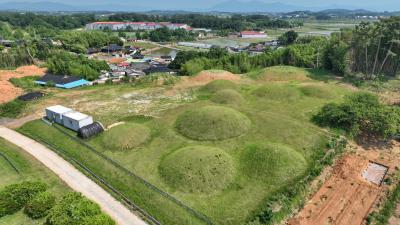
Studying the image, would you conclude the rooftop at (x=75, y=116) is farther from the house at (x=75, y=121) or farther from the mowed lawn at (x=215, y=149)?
the mowed lawn at (x=215, y=149)

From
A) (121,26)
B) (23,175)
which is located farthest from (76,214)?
(121,26)

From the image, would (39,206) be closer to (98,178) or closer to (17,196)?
(17,196)

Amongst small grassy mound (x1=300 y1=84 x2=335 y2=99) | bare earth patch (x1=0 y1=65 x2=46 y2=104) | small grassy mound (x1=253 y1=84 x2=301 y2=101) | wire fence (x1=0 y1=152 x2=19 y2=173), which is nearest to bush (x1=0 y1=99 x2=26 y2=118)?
bare earth patch (x1=0 y1=65 x2=46 y2=104)

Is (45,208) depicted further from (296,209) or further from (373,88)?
(373,88)

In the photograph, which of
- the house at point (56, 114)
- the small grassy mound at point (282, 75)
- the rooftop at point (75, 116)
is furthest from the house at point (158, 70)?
the rooftop at point (75, 116)

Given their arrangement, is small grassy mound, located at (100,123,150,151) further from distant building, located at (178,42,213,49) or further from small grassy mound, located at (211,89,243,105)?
distant building, located at (178,42,213,49)

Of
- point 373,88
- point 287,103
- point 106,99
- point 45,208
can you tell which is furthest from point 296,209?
point 373,88

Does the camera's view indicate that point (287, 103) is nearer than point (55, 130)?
No
